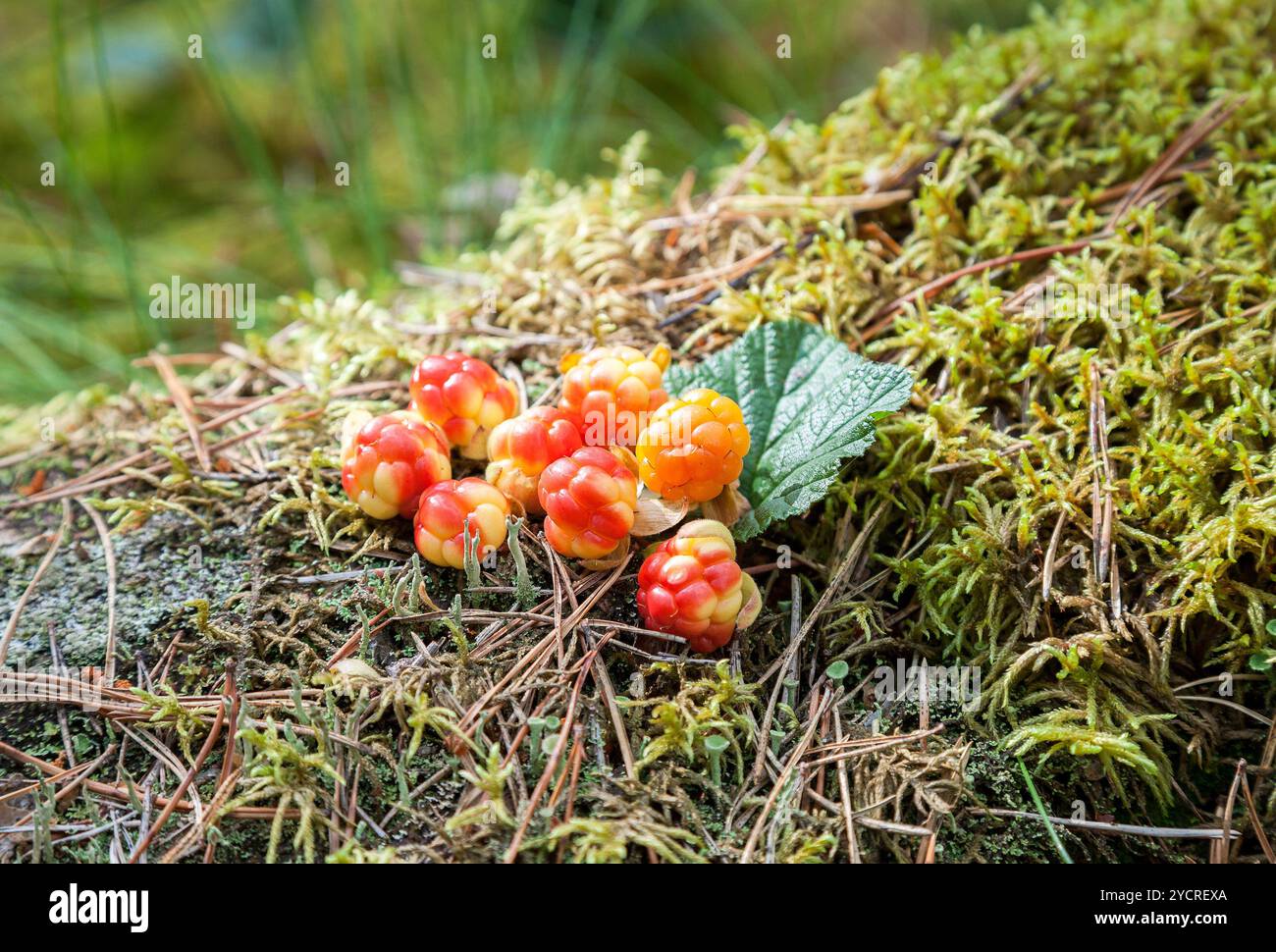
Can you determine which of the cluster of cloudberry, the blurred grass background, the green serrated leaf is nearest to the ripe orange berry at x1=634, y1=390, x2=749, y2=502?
the cluster of cloudberry

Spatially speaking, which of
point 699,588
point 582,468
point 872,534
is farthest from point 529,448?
point 872,534

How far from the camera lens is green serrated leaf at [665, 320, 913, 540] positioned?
6.60 ft

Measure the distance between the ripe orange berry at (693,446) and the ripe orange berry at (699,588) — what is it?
9cm

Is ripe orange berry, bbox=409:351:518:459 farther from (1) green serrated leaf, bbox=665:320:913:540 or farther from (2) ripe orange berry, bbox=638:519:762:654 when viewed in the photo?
(2) ripe orange berry, bbox=638:519:762:654

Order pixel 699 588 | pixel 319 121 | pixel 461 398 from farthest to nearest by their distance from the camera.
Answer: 1. pixel 319 121
2. pixel 461 398
3. pixel 699 588

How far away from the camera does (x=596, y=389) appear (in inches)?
80.8

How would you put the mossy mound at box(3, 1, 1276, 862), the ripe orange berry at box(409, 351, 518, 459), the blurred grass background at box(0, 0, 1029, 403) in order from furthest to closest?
1. the blurred grass background at box(0, 0, 1029, 403)
2. the ripe orange berry at box(409, 351, 518, 459)
3. the mossy mound at box(3, 1, 1276, 862)

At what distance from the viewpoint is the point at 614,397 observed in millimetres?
2039

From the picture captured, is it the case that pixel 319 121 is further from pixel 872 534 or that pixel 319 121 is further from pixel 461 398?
pixel 872 534

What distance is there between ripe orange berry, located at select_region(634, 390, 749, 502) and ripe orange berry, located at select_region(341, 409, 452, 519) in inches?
18.7

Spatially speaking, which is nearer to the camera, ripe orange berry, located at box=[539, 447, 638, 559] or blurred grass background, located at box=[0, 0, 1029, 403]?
ripe orange berry, located at box=[539, 447, 638, 559]

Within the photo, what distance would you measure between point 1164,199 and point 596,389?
1.76m

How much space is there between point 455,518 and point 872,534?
3.07 feet

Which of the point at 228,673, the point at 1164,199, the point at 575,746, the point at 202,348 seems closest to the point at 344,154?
the point at 202,348
